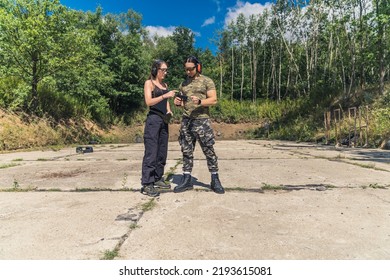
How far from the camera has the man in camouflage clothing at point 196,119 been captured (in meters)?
3.39

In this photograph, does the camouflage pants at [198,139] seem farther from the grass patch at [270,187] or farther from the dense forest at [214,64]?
the dense forest at [214,64]

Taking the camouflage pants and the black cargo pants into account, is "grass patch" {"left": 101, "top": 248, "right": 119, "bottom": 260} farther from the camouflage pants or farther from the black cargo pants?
the camouflage pants

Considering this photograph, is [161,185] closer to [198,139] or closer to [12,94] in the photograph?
[198,139]

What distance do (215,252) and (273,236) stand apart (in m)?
0.47

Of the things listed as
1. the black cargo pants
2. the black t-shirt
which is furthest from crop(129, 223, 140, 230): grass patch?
the black t-shirt

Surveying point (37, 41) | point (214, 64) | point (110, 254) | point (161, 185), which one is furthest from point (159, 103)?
point (214, 64)

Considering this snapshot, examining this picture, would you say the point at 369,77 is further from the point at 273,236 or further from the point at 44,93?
the point at 273,236

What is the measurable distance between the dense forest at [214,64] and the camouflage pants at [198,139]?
26.5ft

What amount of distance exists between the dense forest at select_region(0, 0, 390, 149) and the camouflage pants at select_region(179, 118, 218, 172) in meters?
8.08

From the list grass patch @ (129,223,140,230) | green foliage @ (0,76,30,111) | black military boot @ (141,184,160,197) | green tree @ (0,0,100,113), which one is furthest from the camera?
green foliage @ (0,76,30,111)

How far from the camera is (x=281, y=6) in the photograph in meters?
27.6

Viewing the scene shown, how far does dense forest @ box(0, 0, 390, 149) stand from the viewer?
10469mm

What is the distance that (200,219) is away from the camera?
228cm
